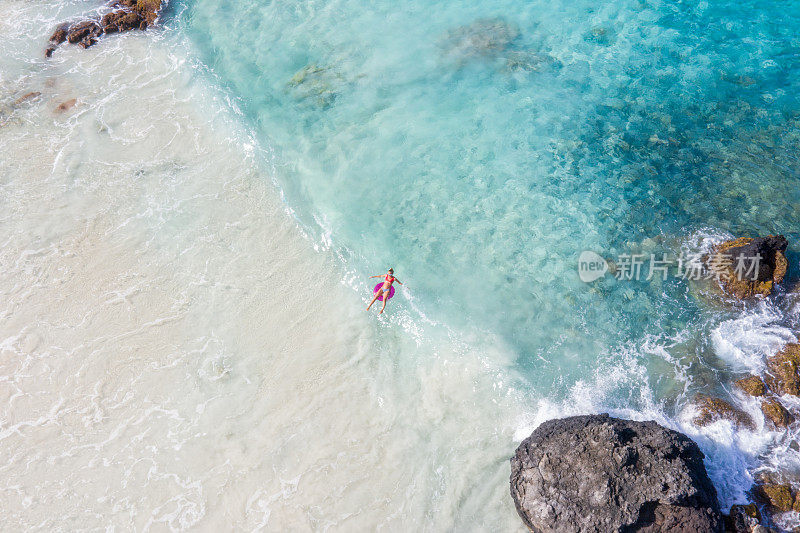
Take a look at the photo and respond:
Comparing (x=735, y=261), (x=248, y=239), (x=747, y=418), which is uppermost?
(x=248, y=239)

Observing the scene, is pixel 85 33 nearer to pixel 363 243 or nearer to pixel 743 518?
pixel 363 243

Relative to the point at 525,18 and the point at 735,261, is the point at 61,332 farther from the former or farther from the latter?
the point at 525,18

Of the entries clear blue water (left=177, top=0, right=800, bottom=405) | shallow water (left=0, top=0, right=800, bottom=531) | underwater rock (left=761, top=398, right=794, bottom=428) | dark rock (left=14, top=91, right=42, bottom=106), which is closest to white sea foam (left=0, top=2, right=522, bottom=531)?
shallow water (left=0, top=0, right=800, bottom=531)

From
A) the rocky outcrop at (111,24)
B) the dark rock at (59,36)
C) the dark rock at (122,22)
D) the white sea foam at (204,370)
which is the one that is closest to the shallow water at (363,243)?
the white sea foam at (204,370)

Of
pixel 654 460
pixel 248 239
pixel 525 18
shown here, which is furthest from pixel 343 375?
pixel 525 18

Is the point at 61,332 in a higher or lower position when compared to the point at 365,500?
higher
